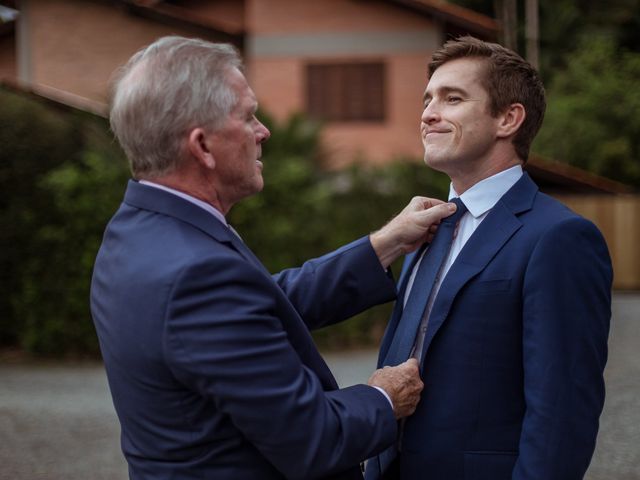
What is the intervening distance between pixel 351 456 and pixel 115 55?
17541mm

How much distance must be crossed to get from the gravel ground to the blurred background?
0.02 meters

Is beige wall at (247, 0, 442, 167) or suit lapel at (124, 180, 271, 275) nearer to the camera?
suit lapel at (124, 180, 271, 275)

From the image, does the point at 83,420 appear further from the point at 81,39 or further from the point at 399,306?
the point at 81,39

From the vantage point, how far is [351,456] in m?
1.93

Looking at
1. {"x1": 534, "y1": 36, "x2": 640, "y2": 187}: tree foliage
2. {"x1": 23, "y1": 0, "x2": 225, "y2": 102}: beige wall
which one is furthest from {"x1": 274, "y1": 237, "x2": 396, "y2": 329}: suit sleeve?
{"x1": 534, "y1": 36, "x2": 640, "y2": 187}: tree foliage

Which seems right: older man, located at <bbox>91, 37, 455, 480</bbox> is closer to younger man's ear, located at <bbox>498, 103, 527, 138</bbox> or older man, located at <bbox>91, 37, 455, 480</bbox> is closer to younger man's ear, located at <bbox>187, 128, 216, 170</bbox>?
younger man's ear, located at <bbox>187, 128, 216, 170</bbox>

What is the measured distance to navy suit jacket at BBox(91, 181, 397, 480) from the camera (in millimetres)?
1797

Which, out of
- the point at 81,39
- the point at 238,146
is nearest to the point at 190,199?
the point at 238,146

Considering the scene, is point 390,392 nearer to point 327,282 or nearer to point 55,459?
point 327,282

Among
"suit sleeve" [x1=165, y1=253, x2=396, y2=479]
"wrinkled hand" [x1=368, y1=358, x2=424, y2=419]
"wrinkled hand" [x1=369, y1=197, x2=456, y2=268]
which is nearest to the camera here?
"suit sleeve" [x1=165, y1=253, x2=396, y2=479]

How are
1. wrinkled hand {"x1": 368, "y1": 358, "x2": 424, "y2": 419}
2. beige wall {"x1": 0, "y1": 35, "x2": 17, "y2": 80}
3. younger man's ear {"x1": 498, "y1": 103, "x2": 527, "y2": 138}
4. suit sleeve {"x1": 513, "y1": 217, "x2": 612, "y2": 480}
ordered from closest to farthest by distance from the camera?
suit sleeve {"x1": 513, "y1": 217, "x2": 612, "y2": 480} → wrinkled hand {"x1": 368, "y1": 358, "x2": 424, "y2": 419} → younger man's ear {"x1": 498, "y1": 103, "x2": 527, "y2": 138} → beige wall {"x1": 0, "y1": 35, "x2": 17, "y2": 80}

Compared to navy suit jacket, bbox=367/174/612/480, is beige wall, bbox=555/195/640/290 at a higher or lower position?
lower

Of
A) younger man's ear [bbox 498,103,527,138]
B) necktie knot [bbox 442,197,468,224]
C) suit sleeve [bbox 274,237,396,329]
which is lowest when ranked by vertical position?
suit sleeve [bbox 274,237,396,329]

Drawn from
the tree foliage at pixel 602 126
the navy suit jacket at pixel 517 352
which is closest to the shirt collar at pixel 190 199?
the navy suit jacket at pixel 517 352
